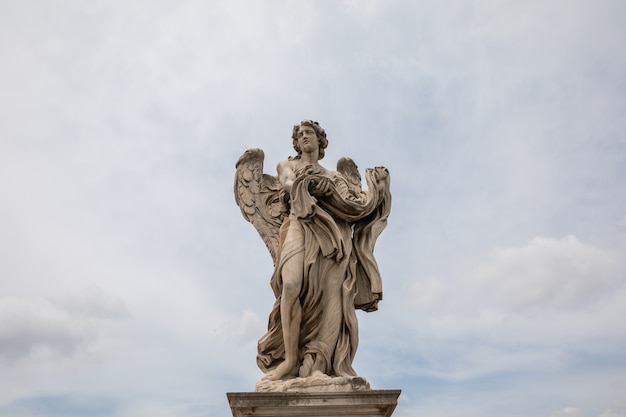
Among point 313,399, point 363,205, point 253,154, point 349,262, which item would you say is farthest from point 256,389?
point 253,154

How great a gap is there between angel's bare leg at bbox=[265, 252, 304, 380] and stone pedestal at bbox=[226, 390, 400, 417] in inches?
24.2

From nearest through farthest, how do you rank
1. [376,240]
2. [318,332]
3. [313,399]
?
[313,399] < [318,332] < [376,240]

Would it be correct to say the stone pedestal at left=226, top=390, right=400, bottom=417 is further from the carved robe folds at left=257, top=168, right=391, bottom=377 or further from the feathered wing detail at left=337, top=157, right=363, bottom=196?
the feathered wing detail at left=337, top=157, right=363, bottom=196

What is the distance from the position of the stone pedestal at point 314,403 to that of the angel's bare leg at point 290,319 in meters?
0.61

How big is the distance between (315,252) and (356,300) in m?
0.88

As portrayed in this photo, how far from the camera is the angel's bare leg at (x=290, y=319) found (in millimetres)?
8602

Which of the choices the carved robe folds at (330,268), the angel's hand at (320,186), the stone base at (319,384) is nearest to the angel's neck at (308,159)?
the carved robe folds at (330,268)

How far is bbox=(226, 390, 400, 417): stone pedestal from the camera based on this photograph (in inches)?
311

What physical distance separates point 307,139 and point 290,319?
8.42 feet

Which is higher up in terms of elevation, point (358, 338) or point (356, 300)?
point (356, 300)

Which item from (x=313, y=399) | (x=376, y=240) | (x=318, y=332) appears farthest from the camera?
(x=376, y=240)

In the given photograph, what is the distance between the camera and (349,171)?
10.3m

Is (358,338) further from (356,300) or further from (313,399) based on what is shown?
(313,399)

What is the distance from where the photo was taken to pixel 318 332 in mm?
8867
